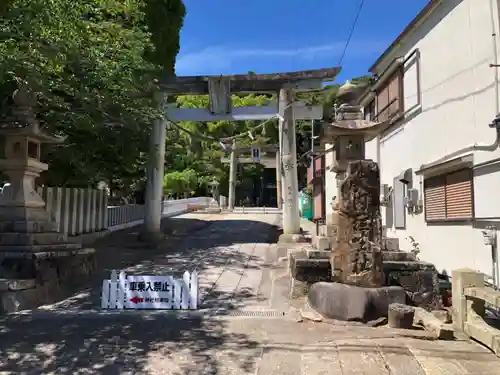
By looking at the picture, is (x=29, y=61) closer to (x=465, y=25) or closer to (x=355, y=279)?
(x=355, y=279)

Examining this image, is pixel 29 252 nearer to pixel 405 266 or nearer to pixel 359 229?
pixel 359 229

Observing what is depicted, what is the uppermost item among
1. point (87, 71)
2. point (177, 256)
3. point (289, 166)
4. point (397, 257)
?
point (87, 71)

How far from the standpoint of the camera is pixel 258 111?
1498cm

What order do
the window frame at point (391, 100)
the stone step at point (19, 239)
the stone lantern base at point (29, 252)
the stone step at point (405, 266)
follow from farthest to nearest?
1. the window frame at point (391, 100)
2. the stone step at point (19, 239)
3. the stone step at point (405, 266)
4. the stone lantern base at point (29, 252)

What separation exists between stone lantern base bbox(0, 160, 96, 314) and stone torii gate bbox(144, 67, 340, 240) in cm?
516

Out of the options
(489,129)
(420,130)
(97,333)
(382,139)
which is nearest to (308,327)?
(97,333)

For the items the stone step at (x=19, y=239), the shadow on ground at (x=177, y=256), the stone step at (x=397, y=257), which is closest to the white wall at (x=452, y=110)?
the stone step at (x=397, y=257)

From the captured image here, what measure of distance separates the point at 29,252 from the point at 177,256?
4898 mm

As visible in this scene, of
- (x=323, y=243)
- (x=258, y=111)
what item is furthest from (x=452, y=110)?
(x=258, y=111)

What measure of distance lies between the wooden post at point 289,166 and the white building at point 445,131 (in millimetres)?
2801

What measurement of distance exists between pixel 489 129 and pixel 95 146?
29.0ft

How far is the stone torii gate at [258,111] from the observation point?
14011 mm

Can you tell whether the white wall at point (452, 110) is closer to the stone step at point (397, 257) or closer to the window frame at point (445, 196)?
the window frame at point (445, 196)

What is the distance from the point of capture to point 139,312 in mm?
7492
